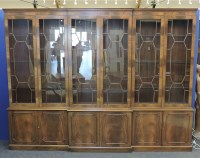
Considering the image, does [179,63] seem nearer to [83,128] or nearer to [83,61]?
[83,61]

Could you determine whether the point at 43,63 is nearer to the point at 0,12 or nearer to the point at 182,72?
the point at 0,12

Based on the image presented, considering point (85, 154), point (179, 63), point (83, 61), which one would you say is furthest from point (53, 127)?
point (179, 63)

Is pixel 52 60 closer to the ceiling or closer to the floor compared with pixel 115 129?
closer to the ceiling

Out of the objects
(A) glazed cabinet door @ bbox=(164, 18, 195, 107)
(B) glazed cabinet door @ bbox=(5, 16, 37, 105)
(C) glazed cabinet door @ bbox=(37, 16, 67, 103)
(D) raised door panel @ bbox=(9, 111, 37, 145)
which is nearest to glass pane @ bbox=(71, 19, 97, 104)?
(C) glazed cabinet door @ bbox=(37, 16, 67, 103)

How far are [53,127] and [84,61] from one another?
1.18 m

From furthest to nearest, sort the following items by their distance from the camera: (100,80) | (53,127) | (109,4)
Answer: (109,4), (53,127), (100,80)

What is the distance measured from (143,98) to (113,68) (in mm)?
686

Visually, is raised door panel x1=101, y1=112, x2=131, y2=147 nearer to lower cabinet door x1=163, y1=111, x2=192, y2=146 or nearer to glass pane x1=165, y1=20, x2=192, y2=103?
lower cabinet door x1=163, y1=111, x2=192, y2=146

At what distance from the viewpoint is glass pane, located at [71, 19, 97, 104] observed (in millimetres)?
3732

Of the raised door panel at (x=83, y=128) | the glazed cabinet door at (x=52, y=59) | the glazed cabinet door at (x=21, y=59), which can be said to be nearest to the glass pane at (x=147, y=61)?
the raised door panel at (x=83, y=128)

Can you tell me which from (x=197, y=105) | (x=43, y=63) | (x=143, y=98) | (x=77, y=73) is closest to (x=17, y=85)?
(x=43, y=63)

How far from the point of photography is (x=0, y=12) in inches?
156

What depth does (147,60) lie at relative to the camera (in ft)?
12.6

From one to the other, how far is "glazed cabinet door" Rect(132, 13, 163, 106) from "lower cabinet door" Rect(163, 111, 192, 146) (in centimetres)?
31
